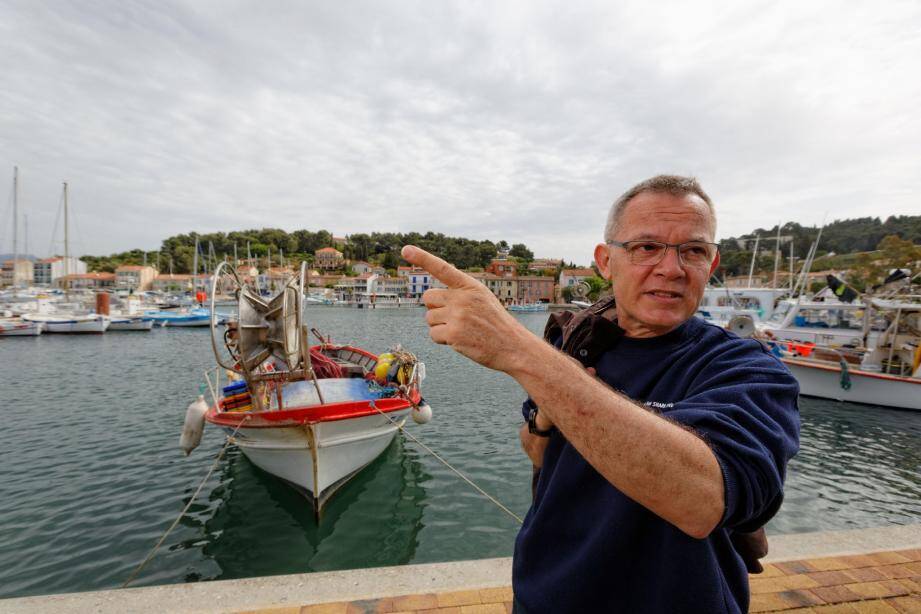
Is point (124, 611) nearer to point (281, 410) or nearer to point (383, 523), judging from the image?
point (281, 410)

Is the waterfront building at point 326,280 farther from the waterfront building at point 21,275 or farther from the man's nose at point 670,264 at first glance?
the man's nose at point 670,264

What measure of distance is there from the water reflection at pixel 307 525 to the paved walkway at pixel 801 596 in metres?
3.11

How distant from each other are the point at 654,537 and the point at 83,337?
4202 cm

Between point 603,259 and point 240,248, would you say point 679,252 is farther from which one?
point 240,248

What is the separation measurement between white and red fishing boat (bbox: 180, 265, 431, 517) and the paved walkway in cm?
393

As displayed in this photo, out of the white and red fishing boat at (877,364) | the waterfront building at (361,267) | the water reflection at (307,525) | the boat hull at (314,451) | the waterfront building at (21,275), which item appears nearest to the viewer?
the water reflection at (307,525)

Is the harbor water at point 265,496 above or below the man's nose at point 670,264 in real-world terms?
below

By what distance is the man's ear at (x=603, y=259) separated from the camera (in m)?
1.65

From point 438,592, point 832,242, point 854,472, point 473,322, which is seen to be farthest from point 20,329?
point 832,242

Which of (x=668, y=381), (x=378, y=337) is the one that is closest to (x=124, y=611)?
(x=668, y=381)

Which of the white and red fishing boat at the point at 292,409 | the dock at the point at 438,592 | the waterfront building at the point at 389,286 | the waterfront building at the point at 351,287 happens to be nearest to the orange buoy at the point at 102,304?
the white and red fishing boat at the point at 292,409

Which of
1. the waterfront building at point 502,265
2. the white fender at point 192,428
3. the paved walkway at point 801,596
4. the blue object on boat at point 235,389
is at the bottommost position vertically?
the white fender at point 192,428

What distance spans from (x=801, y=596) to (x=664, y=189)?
3.33 meters

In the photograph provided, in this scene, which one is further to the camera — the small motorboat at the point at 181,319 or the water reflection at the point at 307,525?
the small motorboat at the point at 181,319
